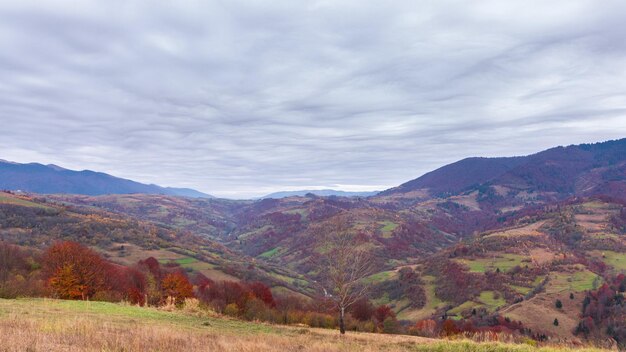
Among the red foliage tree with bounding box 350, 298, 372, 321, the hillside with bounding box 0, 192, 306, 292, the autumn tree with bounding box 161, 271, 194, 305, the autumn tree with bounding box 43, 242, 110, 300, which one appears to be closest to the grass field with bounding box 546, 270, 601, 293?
the hillside with bounding box 0, 192, 306, 292

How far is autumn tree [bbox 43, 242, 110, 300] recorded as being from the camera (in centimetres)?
5078

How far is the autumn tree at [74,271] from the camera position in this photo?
167 ft

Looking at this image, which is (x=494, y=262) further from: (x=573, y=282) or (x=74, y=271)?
(x=74, y=271)

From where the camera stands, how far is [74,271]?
54.5m

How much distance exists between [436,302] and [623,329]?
66.0 meters

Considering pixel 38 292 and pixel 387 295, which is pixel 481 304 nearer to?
pixel 387 295

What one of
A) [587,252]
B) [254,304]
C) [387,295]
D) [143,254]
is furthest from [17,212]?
[587,252]

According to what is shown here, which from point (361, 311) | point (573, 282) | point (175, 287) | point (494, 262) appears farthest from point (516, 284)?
point (175, 287)

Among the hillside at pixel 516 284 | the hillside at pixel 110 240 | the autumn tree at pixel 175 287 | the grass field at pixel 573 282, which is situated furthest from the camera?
the grass field at pixel 573 282

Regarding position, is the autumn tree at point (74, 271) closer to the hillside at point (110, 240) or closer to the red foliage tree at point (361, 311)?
the red foliage tree at point (361, 311)

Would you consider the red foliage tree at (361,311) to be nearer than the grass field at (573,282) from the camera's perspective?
Yes

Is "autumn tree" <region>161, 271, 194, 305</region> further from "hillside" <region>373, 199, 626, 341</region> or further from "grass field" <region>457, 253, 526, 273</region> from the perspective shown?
"grass field" <region>457, 253, 526, 273</region>

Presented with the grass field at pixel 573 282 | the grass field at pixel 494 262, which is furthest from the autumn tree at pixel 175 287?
the grass field at pixel 494 262

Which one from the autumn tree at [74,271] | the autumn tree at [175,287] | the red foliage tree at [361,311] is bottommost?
the red foliage tree at [361,311]
